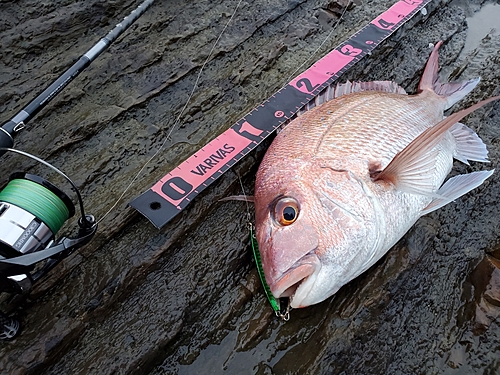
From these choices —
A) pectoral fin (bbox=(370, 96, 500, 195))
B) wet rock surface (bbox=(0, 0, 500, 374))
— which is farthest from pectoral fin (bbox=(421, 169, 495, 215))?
wet rock surface (bbox=(0, 0, 500, 374))

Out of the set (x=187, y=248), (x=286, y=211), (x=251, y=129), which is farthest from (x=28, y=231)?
(x=251, y=129)

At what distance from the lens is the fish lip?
199cm

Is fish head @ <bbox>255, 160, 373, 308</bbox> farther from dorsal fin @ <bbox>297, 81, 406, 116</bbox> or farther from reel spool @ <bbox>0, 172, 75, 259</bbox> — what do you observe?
reel spool @ <bbox>0, 172, 75, 259</bbox>

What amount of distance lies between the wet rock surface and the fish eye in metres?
0.57

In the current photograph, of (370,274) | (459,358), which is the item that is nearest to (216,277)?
(370,274)

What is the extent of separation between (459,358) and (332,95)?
198 centimetres

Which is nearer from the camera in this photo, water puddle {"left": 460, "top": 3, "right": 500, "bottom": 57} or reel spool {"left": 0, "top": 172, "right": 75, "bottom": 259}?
reel spool {"left": 0, "top": 172, "right": 75, "bottom": 259}

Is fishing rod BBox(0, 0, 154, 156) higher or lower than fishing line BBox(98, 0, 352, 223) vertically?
higher

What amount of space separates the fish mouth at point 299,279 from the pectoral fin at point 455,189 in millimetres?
1006

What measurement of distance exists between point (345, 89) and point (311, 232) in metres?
1.52

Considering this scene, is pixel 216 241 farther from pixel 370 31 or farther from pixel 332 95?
pixel 370 31

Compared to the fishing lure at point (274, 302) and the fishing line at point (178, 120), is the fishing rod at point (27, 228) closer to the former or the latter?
the fishing line at point (178, 120)

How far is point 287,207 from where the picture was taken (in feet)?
7.25

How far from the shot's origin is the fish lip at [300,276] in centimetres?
199
